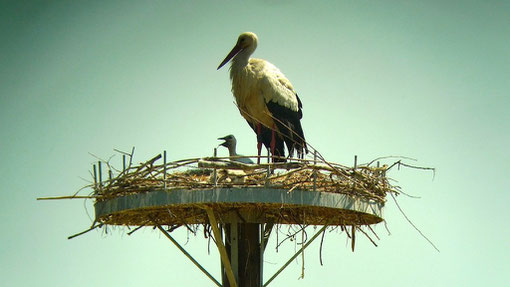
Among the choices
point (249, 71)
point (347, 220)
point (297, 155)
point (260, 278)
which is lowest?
point (260, 278)

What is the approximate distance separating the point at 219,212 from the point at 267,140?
2884mm

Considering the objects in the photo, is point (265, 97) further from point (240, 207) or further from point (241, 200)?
point (241, 200)

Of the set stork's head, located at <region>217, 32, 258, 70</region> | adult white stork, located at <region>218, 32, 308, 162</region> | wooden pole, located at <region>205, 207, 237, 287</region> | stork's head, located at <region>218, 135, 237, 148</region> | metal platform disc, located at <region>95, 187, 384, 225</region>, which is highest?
stork's head, located at <region>217, 32, 258, 70</region>

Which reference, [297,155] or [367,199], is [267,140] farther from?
[367,199]

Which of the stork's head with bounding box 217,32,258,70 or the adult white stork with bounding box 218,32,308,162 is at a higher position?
the stork's head with bounding box 217,32,258,70

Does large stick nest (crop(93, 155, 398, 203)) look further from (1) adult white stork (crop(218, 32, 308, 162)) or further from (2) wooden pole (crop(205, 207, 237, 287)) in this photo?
(1) adult white stork (crop(218, 32, 308, 162))

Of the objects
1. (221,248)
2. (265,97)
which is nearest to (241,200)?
(221,248)

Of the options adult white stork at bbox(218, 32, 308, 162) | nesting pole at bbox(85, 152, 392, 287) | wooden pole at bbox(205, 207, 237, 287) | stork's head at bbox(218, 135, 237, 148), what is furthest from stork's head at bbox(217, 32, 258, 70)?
wooden pole at bbox(205, 207, 237, 287)

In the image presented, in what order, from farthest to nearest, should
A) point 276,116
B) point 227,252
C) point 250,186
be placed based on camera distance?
point 276,116 < point 227,252 < point 250,186

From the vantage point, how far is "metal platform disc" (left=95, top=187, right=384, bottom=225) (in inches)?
411

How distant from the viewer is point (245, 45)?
14391 mm

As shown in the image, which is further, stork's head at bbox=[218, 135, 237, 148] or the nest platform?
stork's head at bbox=[218, 135, 237, 148]

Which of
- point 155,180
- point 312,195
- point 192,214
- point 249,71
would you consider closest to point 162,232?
point 192,214

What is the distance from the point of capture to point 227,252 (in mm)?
12023
